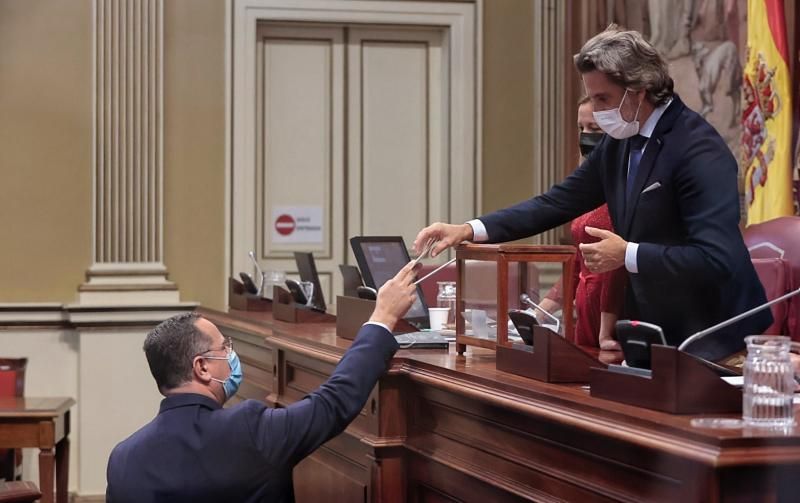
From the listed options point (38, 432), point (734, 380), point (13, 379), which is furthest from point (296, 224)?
point (734, 380)

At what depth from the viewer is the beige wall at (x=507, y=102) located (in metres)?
7.61

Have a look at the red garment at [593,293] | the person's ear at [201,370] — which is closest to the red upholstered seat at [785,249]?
the red garment at [593,293]

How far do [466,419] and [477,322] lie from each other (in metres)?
0.42

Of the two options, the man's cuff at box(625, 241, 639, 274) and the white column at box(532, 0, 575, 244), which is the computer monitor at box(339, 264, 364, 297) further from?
the white column at box(532, 0, 575, 244)

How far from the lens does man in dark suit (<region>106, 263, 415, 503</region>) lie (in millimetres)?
2559

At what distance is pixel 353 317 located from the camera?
12.0 feet

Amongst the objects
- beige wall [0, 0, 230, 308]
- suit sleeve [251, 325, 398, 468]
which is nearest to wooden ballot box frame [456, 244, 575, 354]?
suit sleeve [251, 325, 398, 468]

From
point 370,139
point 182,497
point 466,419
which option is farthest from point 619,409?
point 370,139

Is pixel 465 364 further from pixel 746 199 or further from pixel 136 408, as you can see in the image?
pixel 136 408

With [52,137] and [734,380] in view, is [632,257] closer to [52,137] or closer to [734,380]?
[734,380]

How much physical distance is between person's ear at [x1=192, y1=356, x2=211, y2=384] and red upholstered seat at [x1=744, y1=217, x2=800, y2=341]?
1870mm

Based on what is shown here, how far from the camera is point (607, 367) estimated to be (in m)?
2.41

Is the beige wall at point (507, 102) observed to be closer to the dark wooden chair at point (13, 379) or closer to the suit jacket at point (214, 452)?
the dark wooden chair at point (13, 379)

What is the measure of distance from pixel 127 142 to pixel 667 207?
A: 487 cm
